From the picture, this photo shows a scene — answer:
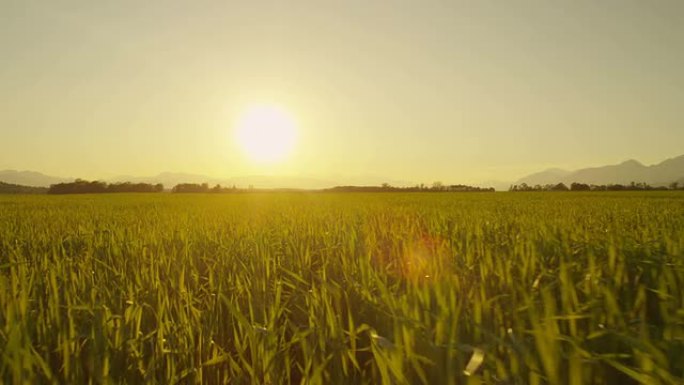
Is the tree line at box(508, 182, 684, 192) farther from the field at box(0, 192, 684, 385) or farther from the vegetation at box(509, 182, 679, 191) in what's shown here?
the field at box(0, 192, 684, 385)

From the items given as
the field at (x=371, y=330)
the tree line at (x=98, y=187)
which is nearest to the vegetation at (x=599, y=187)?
the tree line at (x=98, y=187)

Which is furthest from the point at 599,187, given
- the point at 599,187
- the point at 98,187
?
the point at 98,187

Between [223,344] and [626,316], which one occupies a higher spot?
[626,316]

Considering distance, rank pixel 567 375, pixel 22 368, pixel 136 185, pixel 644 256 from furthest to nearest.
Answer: pixel 136 185 < pixel 644 256 < pixel 22 368 < pixel 567 375

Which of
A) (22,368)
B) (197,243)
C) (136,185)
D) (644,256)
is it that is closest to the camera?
(22,368)

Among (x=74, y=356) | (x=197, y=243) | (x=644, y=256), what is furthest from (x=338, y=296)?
(x=197, y=243)

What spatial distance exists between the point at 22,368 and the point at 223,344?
2.11 feet

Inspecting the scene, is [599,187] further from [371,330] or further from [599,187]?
[371,330]

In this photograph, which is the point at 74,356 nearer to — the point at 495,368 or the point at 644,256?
the point at 495,368

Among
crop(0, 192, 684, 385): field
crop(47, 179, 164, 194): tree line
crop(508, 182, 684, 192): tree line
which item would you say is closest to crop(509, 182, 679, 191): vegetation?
crop(508, 182, 684, 192): tree line

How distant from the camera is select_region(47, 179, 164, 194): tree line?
46.2 metres

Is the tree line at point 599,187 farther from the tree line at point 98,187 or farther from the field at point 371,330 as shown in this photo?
the field at point 371,330

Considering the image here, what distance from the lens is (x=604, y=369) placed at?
1.19 meters

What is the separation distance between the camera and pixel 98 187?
46.8 m
